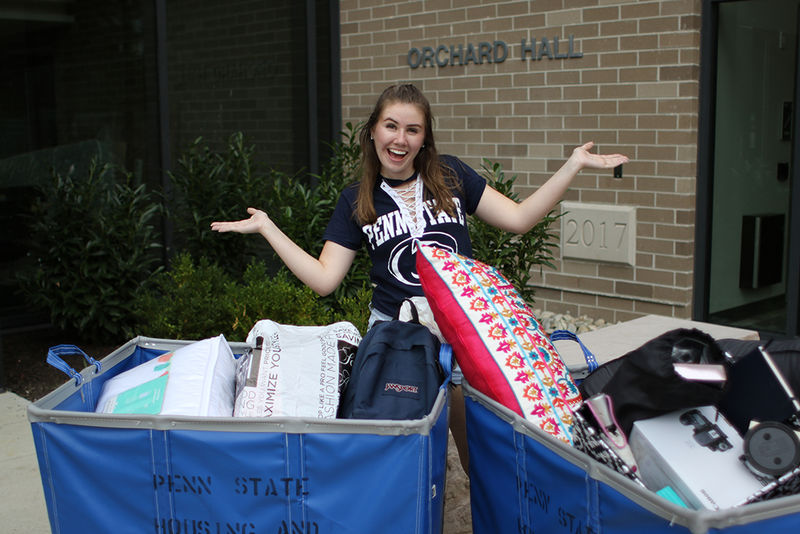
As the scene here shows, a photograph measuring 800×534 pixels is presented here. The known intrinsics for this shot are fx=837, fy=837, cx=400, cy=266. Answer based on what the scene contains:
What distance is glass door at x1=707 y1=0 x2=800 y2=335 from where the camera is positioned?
20.2 ft

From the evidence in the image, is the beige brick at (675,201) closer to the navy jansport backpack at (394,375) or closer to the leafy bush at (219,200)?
the leafy bush at (219,200)

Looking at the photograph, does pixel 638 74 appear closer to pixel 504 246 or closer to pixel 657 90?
pixel 657 90

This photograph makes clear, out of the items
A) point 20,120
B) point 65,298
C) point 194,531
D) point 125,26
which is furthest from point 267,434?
point 125,26

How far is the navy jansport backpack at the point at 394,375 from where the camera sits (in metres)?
2.14

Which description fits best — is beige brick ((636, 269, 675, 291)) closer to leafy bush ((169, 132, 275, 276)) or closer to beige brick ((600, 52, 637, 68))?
beige brick ((600, 52, 637, 68))

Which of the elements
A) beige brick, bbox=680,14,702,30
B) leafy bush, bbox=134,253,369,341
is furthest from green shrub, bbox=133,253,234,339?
beige brick, bbox=680,14,702,30

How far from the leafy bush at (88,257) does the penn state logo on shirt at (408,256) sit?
3908 millimetres

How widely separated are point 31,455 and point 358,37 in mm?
5516

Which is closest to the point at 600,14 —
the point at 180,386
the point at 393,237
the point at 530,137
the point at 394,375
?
the point at 530,137

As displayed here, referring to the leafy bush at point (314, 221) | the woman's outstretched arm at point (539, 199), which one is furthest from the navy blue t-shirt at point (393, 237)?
the leafy bush at point (314, 221)

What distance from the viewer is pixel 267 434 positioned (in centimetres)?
196

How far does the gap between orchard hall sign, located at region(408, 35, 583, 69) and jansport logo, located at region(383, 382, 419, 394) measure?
5.16 metres

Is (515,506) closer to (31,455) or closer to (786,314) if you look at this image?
(31,455)

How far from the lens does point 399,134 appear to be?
9.08 ft
